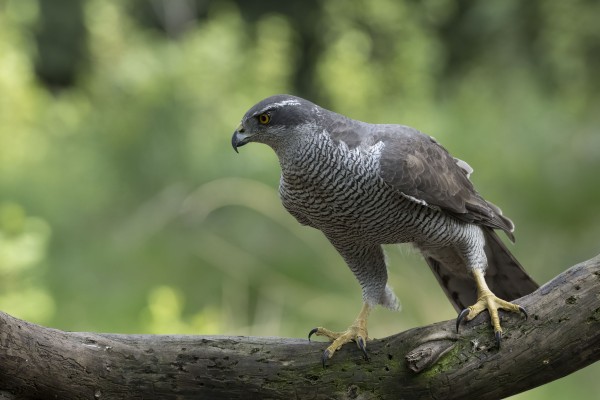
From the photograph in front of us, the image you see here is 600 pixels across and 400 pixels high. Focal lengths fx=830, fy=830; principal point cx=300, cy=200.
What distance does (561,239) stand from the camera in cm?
654

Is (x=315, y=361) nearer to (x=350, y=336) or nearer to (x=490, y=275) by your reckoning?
(x=350, y=336)

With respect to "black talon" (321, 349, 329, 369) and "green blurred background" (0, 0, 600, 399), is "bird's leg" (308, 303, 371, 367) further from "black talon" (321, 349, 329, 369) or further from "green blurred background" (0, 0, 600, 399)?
"green blurred background" (0, 0, 600, 399)

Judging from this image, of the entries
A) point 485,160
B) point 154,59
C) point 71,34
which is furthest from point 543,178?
point 71,34

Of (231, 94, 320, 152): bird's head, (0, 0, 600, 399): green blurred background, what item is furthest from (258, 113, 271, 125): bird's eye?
(0, 0, 600, 399): green blurred background

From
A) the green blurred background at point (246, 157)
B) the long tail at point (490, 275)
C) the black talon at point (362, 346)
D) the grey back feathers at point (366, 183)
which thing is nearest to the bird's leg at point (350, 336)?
the black talon at point (362, 346)

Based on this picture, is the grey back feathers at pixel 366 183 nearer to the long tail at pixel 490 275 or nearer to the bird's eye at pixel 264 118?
the bird's eye at pixel 264 118

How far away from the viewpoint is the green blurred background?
596cm

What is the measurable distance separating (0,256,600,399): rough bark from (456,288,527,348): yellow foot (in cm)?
3

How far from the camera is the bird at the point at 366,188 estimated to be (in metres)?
3.04

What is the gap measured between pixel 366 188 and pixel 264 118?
45 centimetres

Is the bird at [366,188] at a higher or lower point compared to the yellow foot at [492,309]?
higher

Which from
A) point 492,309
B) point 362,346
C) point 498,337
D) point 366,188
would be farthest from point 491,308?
point 366,188

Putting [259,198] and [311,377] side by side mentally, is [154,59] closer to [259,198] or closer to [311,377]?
[259,198]

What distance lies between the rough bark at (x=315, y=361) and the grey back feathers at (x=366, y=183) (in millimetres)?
432
